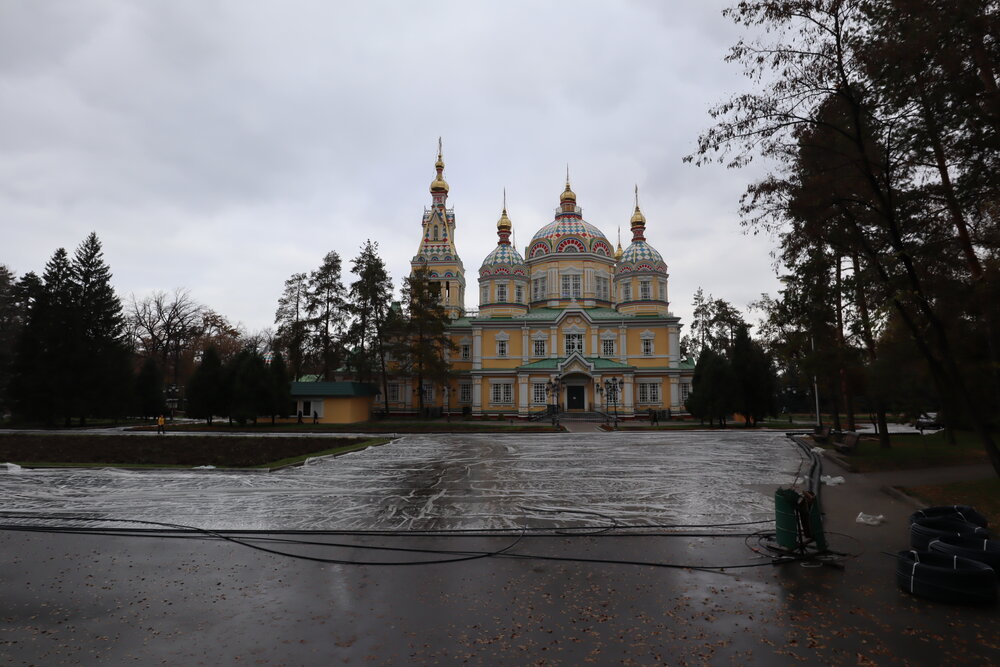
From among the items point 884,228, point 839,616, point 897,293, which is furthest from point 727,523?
point 884,228

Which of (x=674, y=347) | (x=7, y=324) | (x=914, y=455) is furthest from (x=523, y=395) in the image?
(x=7, y=324)

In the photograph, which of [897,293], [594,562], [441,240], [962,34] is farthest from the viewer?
[441,240]

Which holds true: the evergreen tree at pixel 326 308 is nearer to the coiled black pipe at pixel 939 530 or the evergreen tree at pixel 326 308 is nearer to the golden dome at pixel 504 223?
the golden dome at pixel 504 223

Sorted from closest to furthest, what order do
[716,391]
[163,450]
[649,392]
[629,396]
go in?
[163,450] → [716,391] → [629,396] → [649,392]

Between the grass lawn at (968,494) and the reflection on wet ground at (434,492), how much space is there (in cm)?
291

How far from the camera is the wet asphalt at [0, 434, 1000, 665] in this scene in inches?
202

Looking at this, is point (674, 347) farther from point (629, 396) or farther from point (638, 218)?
point (638, 218)

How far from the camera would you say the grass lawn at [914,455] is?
53.4 feet

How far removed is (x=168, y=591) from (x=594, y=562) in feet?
17.8

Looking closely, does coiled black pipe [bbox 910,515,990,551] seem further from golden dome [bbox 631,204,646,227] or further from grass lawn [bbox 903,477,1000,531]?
golden dome [bbox 631,204,646,227]

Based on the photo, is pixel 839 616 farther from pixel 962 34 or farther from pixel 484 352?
pixel 484 352

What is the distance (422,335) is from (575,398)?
13581 mm

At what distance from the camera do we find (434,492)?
1302 cm

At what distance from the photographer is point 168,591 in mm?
6785
